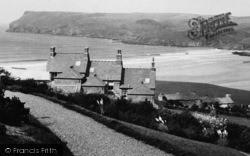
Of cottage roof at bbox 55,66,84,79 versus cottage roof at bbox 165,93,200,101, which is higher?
cottage roof at bbox 55,66,84,79

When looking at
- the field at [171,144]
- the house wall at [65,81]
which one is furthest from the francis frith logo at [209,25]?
the field at [171,144]

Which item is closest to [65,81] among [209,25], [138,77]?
[138,77]

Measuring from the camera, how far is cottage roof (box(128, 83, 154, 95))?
50812 mm

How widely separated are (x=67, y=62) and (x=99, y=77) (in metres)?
5.01

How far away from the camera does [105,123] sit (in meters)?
28.6

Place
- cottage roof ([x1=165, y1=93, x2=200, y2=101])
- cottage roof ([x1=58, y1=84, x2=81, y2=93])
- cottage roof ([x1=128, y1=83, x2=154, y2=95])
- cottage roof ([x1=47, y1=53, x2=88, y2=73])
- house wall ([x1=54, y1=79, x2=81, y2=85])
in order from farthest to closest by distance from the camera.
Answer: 1. cottage roof ([x1=165, y1=93, x2=200, y2=101])
2. cottage roof ([x1=47, y1=53, x2=88, y2=73])
3. house wall ([x1=54, y1=79, x2=81, y2=85])
4. cottage roof ([x1=58, y1=84, x2=81, y2=93])
5. cottage roof ([x1=128, y1=83, x2=154, y2=95])

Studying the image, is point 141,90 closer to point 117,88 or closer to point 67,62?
point 117,88

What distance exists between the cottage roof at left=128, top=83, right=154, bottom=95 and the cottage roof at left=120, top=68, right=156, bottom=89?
0.76 m

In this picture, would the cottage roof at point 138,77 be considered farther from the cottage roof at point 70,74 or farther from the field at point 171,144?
the field at point 171,144

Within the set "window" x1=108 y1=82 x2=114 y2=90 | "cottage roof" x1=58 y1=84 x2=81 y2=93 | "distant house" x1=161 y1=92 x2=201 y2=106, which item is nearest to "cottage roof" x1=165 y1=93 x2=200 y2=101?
"distant house" x1=161 y1=92 x2=201 y2=106

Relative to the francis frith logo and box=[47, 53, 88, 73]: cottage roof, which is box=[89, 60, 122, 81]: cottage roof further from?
the francis frith logo

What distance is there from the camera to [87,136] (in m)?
24.2

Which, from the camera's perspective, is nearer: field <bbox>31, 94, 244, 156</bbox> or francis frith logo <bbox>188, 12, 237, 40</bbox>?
field <bbox>31, 94, 244, 156</bbox>

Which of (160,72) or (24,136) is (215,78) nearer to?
(160,72)
